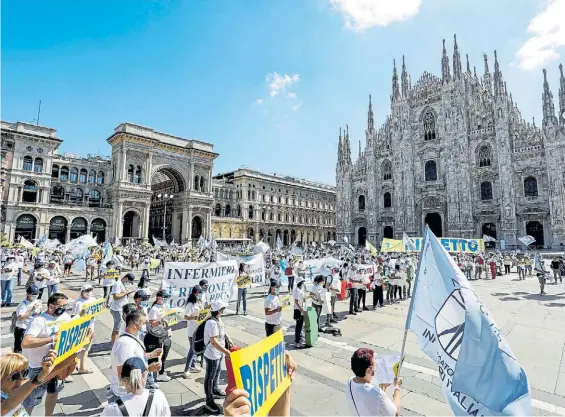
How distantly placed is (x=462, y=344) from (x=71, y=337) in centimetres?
520

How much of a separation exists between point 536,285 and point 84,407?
20.1 metres

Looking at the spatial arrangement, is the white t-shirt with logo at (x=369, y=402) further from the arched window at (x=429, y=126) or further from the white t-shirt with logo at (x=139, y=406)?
the arched window at (x=429, y=126)

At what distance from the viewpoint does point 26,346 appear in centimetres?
397

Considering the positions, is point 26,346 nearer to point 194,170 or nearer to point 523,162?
point 523,162

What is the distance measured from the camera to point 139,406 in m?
2.21

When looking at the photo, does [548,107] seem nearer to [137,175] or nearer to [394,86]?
[394,86]

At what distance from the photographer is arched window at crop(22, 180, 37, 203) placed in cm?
3950

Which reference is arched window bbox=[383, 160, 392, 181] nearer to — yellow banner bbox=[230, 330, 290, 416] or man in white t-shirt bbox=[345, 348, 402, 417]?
yellow banner bbox=[230, 330, 290, 416]

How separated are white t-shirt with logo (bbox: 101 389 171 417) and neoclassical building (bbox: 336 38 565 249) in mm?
41164

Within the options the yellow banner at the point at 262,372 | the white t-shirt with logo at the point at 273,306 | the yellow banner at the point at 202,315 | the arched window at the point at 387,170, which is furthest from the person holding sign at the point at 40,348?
the arched window at the point at 387,170

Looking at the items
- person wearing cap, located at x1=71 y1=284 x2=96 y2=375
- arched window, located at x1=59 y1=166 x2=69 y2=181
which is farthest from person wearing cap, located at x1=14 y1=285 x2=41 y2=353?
arched window, located at x1=59 y1=166 x2=69 y2=181

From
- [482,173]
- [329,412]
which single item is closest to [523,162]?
[482,173]

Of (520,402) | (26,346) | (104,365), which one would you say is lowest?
(104,365)

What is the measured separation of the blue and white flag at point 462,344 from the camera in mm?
2375
